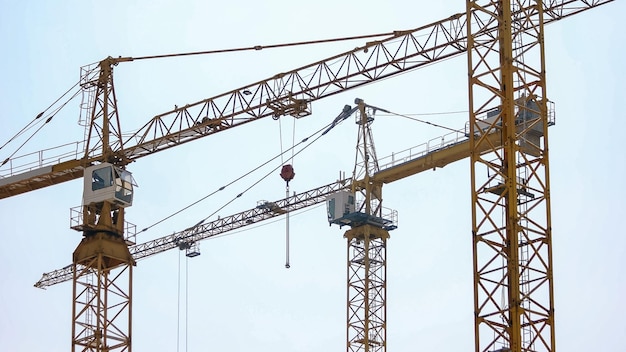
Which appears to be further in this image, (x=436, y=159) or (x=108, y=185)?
(x=436, y=159)

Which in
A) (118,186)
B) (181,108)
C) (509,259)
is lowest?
(509,259)

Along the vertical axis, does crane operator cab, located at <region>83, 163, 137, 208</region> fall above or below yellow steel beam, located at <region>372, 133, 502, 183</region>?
below

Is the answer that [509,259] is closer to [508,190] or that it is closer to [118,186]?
[508,190]

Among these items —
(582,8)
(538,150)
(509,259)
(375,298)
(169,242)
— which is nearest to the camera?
(509,259)

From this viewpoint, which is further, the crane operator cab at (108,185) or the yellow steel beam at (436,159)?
the yellow steel beam at (436,159)

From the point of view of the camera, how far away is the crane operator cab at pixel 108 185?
70562mm

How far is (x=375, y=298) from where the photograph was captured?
95.7 metres

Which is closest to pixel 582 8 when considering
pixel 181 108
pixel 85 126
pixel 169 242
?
pixel 181 108

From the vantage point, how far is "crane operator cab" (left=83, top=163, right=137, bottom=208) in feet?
232

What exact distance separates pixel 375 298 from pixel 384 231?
179 inches

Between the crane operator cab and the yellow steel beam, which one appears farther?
the yellow steel beam

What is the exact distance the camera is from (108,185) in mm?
71000

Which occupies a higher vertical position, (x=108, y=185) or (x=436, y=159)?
(x=436, y=159)

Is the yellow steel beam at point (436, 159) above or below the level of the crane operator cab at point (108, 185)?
above
